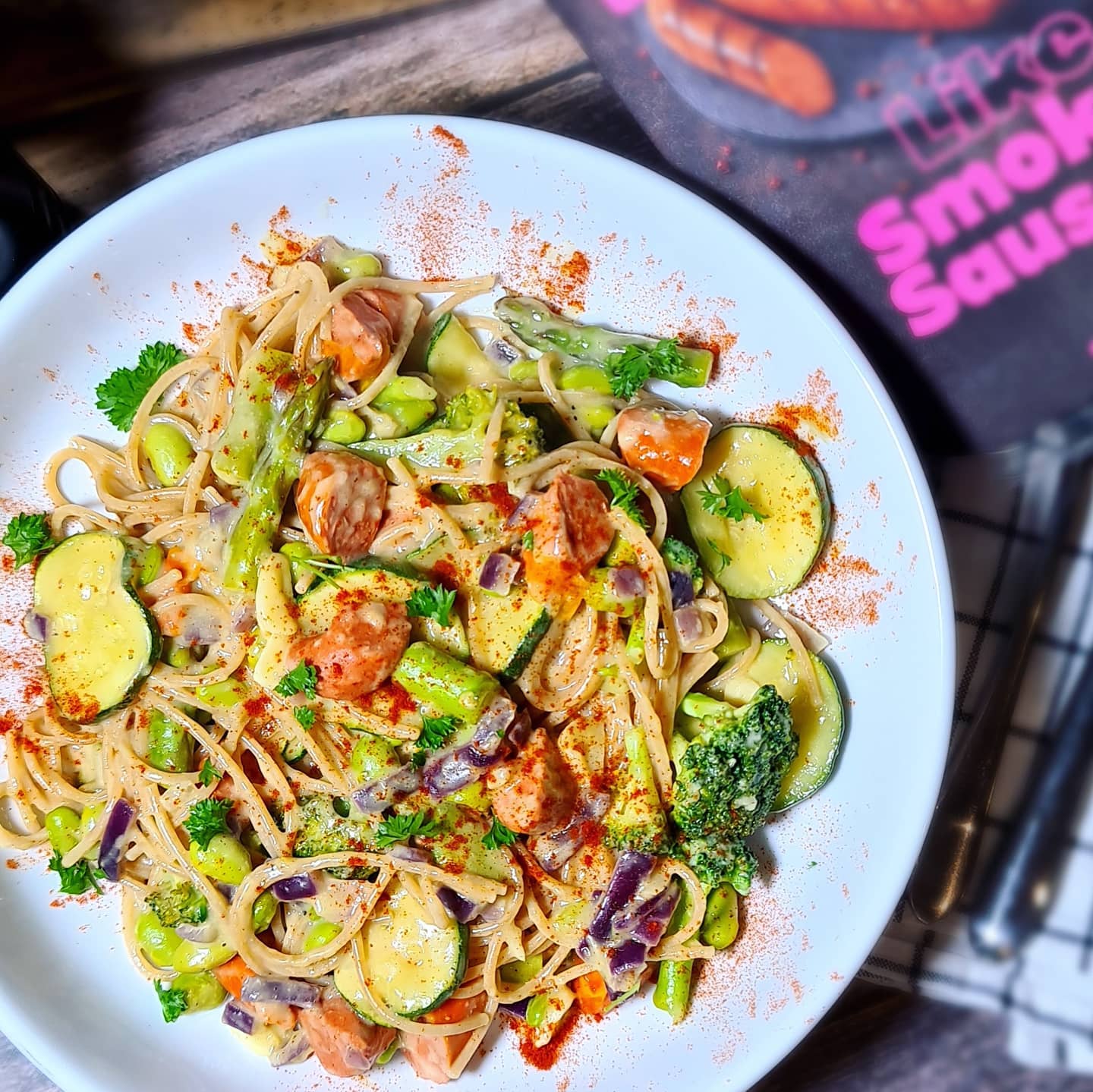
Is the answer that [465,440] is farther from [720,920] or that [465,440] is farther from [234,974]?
[234,974]

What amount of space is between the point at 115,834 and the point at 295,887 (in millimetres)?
596

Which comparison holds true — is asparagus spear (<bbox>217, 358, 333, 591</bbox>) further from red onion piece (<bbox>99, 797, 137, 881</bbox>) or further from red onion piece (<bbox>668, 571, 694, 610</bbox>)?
red onion piece (<bbox>668, 571, 694, 610</bbox>)

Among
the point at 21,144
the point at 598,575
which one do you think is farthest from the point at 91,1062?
the point at 21,144

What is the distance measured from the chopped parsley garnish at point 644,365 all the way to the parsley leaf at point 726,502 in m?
0.34

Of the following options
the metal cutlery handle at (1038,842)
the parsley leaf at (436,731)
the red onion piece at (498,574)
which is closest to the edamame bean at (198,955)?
the parsley leaf at (436,731)

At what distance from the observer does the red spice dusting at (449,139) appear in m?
2.53

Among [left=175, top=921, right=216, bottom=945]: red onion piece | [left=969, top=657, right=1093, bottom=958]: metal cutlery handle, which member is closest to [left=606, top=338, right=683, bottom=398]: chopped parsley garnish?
[left=969, top=657, right=1093, bottom=958]: metal cutlery handle

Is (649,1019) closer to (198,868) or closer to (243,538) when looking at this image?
(198,868)

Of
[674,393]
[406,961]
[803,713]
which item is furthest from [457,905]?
[674,393]

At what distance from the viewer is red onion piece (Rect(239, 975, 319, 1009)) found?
279 cm

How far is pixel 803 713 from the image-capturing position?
106 inches

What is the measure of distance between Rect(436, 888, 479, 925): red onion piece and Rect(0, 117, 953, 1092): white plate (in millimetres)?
524

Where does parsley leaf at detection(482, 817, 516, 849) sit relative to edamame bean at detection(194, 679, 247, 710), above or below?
below

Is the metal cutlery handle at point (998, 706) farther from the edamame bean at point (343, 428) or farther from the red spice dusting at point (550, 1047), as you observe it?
the edamame bean at point (343, 428)
